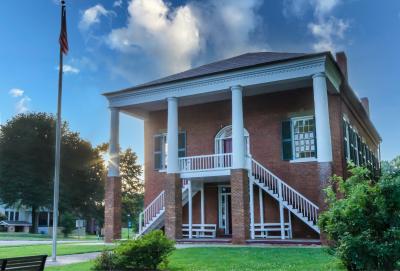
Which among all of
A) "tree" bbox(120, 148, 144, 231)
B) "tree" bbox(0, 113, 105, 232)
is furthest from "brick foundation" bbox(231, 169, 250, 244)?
"tree" bbox(120, 148, 144, 231)

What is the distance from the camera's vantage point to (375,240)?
855cm

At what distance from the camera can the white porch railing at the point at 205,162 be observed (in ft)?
66.0

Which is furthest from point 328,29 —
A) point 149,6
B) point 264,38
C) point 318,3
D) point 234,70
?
point 149,6

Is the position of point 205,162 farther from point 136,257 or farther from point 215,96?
point 136,257

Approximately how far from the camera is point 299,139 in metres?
20.6

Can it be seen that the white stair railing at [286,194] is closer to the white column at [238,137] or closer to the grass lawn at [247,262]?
the white column at [238,137]

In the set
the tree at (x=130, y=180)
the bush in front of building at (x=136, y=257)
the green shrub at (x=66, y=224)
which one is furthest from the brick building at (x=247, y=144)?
the tree at (x=130, y=180)

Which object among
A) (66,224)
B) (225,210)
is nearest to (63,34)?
(225,210)

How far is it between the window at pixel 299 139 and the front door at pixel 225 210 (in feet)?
12.5

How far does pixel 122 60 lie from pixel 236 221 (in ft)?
36.2

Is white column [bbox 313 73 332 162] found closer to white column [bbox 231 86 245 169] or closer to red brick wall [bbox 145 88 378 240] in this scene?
red brick wall [bbox 145 88 378 240]

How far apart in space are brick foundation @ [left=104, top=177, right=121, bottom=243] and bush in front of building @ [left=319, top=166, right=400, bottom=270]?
14.1m

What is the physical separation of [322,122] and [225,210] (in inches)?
309

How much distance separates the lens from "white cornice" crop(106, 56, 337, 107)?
58.1 ft
